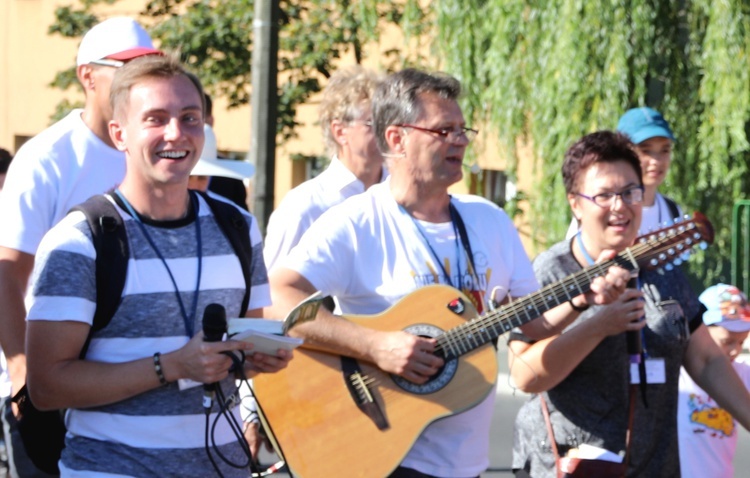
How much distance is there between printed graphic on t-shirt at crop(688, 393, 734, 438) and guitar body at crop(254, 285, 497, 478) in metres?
1.56

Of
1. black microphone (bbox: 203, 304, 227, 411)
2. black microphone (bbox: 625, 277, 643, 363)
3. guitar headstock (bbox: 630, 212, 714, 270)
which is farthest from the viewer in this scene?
black microphone (bbox: 625, 277, 643, 363)

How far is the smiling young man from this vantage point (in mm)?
3314

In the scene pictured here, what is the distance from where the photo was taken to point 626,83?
11.6m

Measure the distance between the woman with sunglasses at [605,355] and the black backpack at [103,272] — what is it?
1308 millimetres

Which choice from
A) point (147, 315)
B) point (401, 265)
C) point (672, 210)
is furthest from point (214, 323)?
point (672, 210)

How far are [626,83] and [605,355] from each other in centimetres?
731

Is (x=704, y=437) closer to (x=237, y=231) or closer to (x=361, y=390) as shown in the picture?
(x=361, y=390)

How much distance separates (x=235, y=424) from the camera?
11.5 ft

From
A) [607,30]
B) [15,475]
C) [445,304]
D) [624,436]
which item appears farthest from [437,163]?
[607,30]

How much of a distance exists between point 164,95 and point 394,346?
116 centimetres

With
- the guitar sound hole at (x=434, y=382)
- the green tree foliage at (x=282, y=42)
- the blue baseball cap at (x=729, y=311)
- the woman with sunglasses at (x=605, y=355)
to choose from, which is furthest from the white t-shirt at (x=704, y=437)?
the green tree foliage at (x=282, y=42)

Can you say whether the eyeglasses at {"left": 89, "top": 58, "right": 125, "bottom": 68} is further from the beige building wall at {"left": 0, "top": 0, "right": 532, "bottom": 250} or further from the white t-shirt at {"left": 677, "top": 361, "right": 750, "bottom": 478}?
the beige building wall at {"left": 0, "top": 0, "right": 532, "bottom": 250}

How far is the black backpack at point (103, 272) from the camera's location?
11.0 ft

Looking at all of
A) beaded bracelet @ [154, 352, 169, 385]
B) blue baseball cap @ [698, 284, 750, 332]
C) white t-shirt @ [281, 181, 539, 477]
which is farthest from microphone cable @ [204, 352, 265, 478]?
blue baseball cap @ [698, 284, 750, 332]
